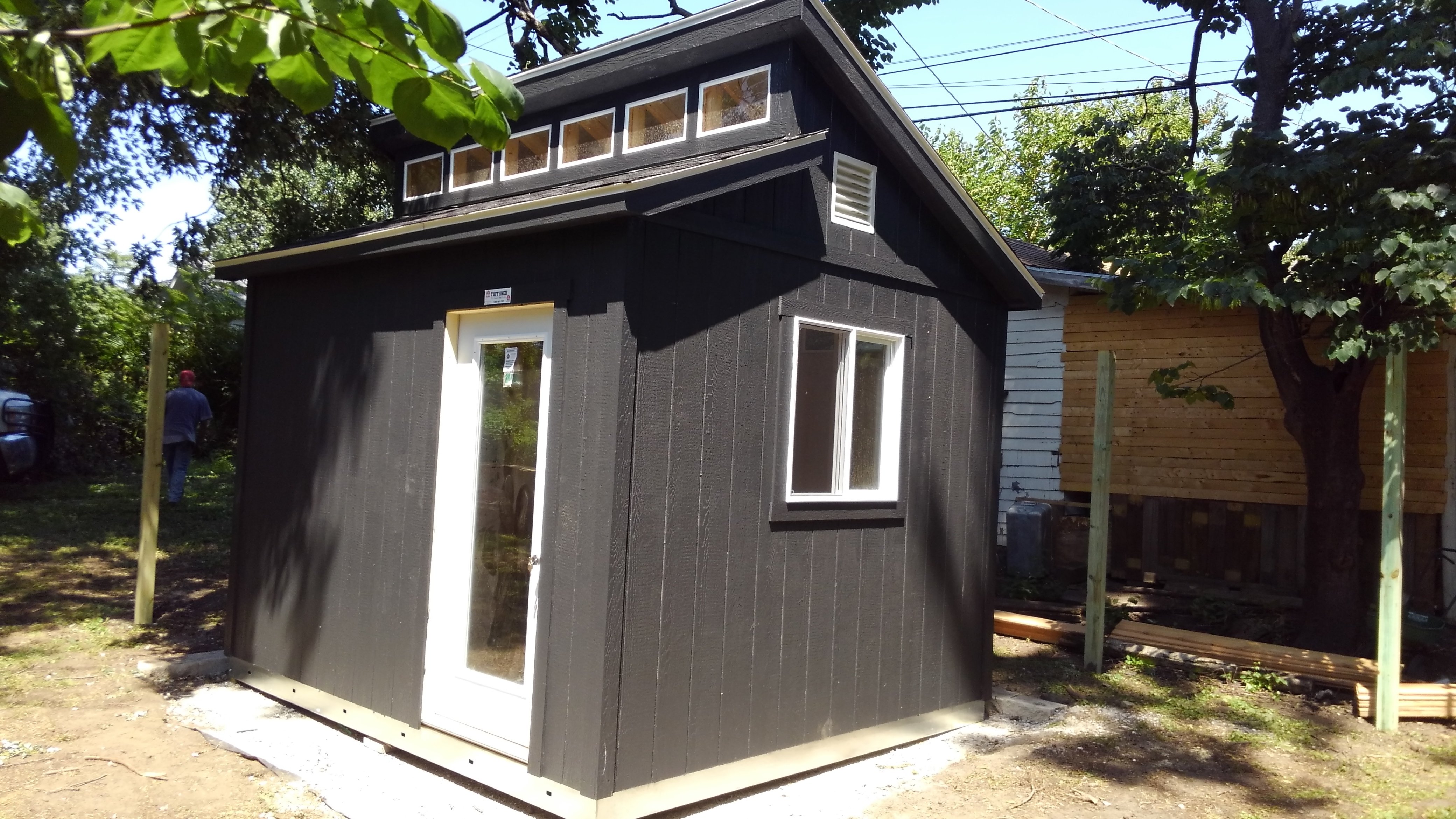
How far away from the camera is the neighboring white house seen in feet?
40.7

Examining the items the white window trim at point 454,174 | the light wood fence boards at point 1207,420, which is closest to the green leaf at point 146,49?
the white window trim at point 454,174

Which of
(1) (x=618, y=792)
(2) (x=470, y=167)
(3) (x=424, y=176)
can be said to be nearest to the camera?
(1) (x=618, y=792)

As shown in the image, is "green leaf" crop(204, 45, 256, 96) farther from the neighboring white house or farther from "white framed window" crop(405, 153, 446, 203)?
the neighboring white house

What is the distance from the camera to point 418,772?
5.49 metres

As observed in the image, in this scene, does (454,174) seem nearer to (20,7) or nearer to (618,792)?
(618,792)

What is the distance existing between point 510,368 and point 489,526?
0.82m

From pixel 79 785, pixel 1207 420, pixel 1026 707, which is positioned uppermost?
pixel 1207 420

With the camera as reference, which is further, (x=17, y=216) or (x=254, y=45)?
(x=254, y=45)

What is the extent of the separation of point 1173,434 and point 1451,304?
4.17 m

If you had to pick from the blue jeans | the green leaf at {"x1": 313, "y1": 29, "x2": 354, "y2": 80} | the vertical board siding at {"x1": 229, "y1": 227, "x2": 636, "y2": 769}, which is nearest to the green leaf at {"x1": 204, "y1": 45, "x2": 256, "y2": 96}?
the green leaf at {"x1": 313, "y1": 29, "x2": 354, "y2": 80}

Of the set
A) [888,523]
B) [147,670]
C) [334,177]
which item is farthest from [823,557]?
[334,177]

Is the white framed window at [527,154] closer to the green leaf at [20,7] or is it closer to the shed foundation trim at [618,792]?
the shed foundation trim at [618,792]

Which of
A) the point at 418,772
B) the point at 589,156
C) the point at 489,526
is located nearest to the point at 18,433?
the point at 589,156

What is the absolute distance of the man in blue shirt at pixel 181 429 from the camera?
42.2 ft
